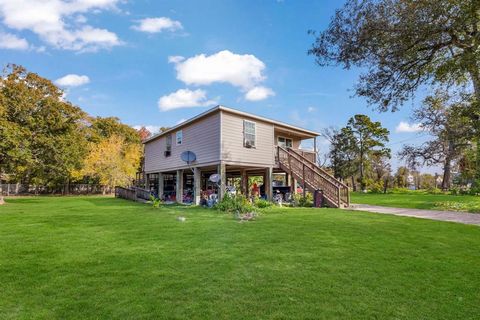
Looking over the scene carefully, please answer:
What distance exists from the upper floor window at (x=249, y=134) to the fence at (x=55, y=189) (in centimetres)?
2741

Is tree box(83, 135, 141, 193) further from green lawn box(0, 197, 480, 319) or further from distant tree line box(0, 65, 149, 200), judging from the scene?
green lawn box(0, 197, 480, 319)

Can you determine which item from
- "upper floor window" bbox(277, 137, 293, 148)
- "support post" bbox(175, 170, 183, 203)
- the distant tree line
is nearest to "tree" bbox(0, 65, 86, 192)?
the distant tree line

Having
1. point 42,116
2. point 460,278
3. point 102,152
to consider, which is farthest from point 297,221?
point 102,152

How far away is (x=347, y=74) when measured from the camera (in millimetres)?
7887

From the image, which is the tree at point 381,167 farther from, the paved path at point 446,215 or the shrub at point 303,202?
the paved path at point 446,215

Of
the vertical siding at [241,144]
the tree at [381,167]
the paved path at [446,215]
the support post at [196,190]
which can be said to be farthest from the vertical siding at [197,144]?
the tree at [381,167]

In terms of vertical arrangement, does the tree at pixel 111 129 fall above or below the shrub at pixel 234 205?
above

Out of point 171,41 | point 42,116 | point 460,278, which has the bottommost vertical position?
point 460,278

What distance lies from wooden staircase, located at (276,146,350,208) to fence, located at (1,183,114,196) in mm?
28334

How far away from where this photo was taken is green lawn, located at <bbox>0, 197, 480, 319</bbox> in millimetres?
3008

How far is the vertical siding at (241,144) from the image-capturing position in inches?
542

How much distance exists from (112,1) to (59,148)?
14.2 metres

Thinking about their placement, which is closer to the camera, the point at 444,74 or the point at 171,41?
the point at 444,74

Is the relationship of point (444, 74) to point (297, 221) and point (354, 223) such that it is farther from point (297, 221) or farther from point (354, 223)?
point (297, 221)
